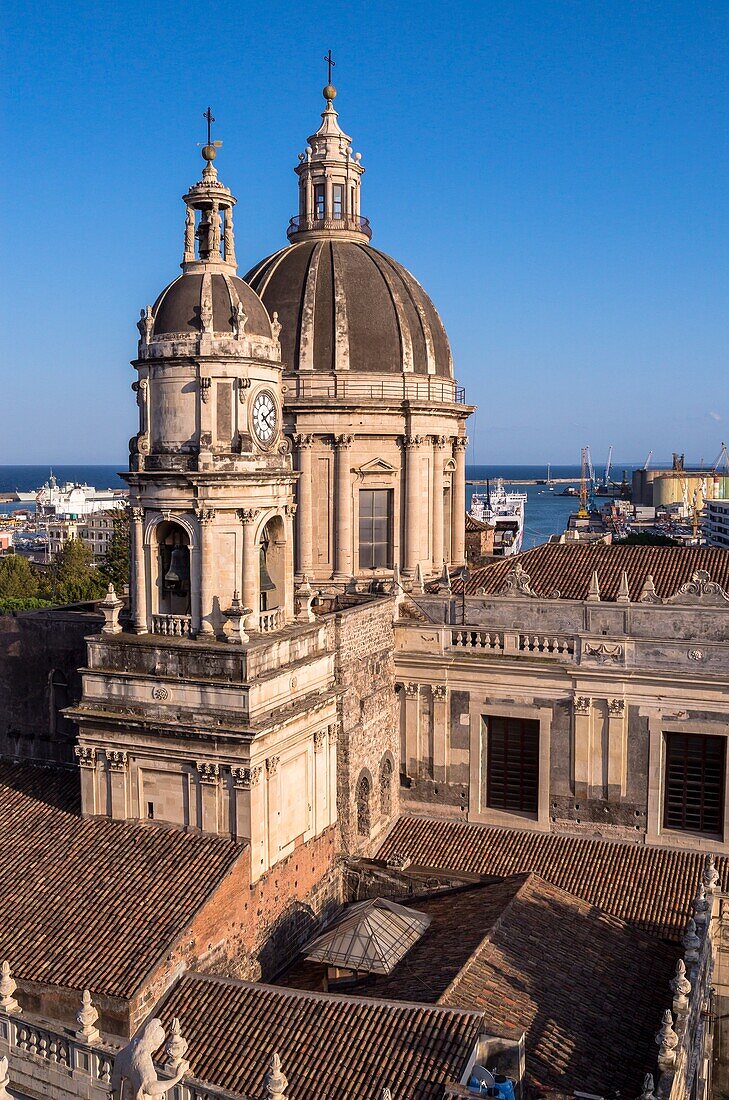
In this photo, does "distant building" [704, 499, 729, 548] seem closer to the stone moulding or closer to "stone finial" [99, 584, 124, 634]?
the stone moulding

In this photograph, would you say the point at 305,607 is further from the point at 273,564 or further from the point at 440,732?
the point at 440,732

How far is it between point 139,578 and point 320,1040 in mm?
11634

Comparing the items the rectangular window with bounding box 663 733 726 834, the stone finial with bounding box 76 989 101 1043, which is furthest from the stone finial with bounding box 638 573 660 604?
the stone finial with bounding box 76 989 101 1043

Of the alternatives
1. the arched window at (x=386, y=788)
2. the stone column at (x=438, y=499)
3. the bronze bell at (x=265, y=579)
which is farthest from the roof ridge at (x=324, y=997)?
the stone column at (x=438, y=499)

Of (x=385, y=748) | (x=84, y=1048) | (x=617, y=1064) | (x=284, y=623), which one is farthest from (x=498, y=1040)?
(x=385, y=748)

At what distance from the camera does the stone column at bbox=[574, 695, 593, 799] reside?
95.6 ft

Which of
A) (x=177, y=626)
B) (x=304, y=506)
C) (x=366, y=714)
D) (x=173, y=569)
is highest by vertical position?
(x=304, y=506)

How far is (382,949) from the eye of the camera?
21203mm

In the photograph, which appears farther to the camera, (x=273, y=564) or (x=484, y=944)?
(x=273, y=564)

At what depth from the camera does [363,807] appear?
28.5 metres

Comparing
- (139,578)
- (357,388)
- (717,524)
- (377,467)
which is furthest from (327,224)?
(717,524)

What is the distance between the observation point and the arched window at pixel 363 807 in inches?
1115

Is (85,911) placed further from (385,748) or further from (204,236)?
(204,236)

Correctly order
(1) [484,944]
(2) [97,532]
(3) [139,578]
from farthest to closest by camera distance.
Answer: (2) [97,532]
(3) [139,578]
(1) [484,944]
